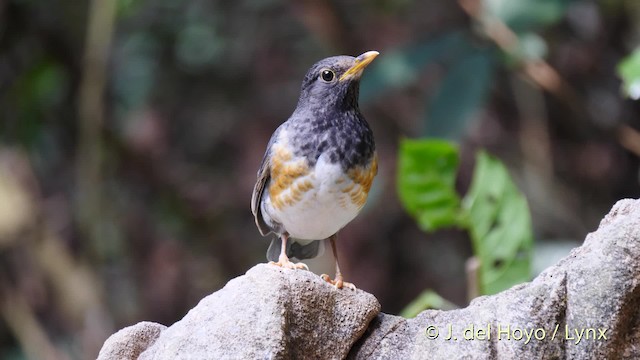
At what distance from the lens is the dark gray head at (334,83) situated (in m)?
2.39

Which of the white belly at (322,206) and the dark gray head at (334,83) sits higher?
the dark gray head at (334,83)

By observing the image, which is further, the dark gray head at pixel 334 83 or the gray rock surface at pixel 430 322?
the dark gray head at pixel 334 83

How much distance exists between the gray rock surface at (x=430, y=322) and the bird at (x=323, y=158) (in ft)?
1.23

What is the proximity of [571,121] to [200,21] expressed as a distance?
2344 mm

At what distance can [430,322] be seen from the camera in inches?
77.8

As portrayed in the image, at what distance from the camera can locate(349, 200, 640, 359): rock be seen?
69.8 inches

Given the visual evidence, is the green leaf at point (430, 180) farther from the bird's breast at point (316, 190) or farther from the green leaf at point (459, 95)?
the green leaf at point (459, 95)

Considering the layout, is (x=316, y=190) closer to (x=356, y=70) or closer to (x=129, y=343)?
(x=356, y=70)

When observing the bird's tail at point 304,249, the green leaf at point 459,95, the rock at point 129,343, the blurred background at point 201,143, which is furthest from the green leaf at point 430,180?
the blurred background at point 201,143

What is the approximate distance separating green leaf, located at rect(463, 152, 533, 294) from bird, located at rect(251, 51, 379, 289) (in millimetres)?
597

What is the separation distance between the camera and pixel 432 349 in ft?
6.22

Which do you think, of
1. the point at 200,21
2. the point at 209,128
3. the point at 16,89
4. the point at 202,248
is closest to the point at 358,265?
the point at 202,248

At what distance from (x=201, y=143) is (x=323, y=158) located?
3790 millimetres

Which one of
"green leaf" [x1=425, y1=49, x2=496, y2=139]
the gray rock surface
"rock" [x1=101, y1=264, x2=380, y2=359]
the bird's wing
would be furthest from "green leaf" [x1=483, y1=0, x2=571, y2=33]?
"rock" [x1=101, y1=264, x2=380, y2=359]
